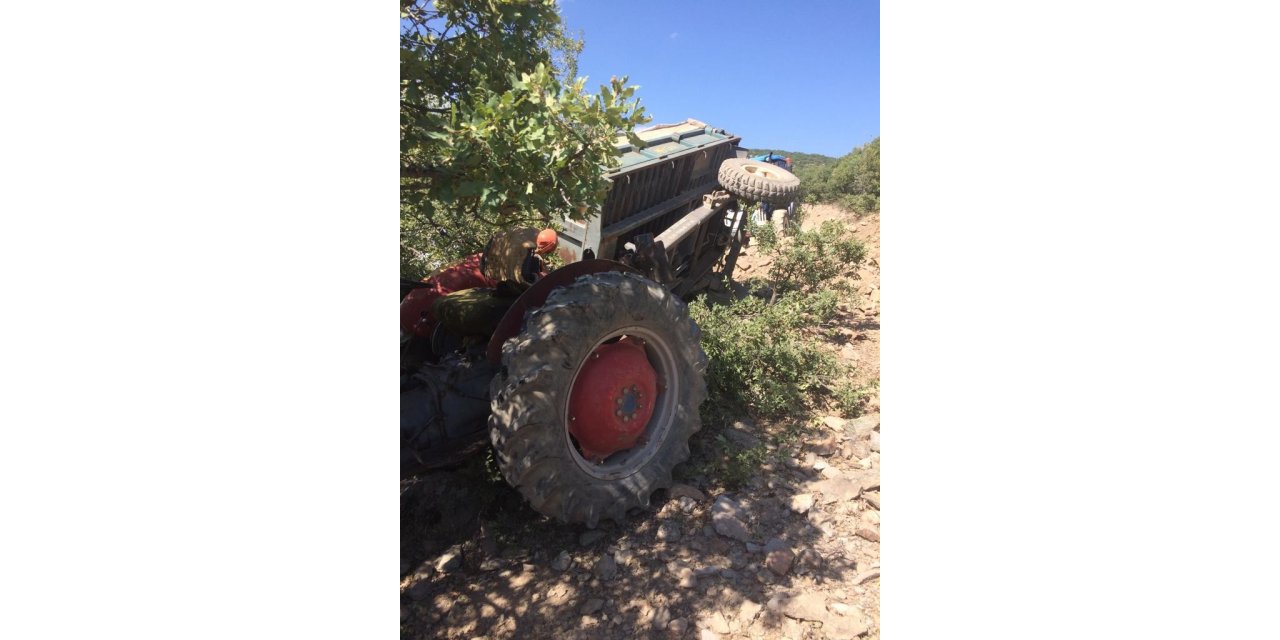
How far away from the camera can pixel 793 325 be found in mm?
5867

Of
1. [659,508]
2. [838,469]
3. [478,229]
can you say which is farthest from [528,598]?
[478,229]

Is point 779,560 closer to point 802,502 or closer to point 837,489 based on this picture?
point 802,502

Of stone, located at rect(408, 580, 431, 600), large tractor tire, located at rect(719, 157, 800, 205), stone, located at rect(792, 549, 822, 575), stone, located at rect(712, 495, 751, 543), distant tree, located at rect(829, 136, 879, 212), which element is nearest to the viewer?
stone, located at rect(408, 580, 431, 600)

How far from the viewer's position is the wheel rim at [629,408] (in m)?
3.01

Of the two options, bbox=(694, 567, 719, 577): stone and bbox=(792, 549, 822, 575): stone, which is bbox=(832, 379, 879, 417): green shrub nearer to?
bbox=(792, 549, 822, 575): stone

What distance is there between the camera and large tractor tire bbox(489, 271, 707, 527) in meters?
2.62

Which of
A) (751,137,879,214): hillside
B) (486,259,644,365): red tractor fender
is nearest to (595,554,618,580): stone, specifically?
(486,259,644,365): red tractor fender

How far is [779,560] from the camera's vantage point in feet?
8.94

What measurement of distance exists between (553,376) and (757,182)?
442cm

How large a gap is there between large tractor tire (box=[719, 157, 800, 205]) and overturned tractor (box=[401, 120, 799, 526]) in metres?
3.27

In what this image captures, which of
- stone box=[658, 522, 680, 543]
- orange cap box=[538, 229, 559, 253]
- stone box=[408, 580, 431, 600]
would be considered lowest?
stone box=[408, 580, 431, 600]

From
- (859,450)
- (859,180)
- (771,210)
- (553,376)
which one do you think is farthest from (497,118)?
(859,180)

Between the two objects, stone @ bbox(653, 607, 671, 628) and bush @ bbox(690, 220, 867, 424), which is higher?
bush @ bbox(690, 220, 867, 424)

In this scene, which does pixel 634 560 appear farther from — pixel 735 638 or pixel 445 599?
pixel 445 599
